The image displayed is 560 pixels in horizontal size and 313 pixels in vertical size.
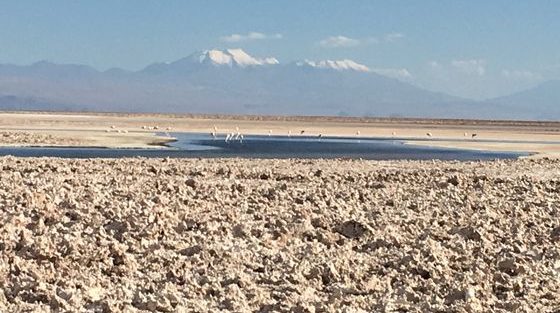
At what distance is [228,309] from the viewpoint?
6816 millimetres

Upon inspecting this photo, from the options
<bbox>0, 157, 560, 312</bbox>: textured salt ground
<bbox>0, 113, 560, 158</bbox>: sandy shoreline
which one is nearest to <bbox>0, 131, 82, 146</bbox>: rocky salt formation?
<bbox>0, 113, 560, 158</bbox>: sandy shoreline

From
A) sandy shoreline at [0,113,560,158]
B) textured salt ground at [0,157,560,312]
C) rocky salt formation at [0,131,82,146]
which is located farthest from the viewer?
sandy shoreline at [0,113,560,158]

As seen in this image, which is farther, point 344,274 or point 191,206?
point 191,206

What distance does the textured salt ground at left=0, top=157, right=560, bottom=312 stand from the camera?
7.05 metres

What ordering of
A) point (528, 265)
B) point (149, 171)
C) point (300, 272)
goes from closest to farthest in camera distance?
point (300, 272), point (528, 265), point (149, 171)

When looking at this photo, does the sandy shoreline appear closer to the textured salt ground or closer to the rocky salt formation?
the rocky salt formation

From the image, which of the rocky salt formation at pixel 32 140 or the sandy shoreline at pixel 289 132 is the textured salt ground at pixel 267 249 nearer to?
the rocky salt formation at pixel 32 140

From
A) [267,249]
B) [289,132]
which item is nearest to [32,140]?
[289,132]

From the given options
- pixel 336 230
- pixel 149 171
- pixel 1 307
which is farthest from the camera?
pixel 149 171

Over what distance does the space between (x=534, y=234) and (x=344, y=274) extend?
3.30 m

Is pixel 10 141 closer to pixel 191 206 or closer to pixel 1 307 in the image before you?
pixel 191 206

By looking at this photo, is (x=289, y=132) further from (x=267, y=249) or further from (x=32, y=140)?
(x=267, y=249)

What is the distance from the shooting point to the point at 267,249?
890cm

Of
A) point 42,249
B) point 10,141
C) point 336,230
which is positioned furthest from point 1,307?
point 10,141
